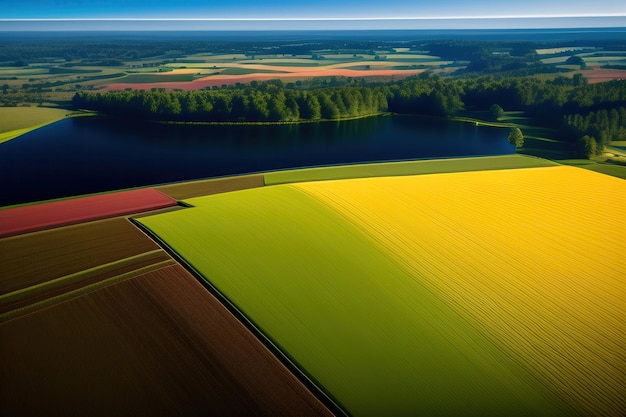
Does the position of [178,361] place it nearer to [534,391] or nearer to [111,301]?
[111,301]

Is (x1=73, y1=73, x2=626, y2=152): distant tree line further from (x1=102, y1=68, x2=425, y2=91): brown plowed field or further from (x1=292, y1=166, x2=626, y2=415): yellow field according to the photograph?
(x1=292, y1=166, x2=626, y2=415): yellow field

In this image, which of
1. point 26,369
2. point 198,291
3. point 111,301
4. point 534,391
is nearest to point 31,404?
point 26,369

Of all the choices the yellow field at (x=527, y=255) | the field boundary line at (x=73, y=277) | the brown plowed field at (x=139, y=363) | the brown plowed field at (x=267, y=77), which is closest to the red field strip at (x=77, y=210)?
the field boundary line at (x=73, y=277)

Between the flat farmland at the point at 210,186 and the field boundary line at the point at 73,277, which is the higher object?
the field boundary line at the point at 73,277

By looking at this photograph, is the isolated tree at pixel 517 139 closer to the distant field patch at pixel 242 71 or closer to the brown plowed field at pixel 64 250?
the brown plowed field at pixel 64 250

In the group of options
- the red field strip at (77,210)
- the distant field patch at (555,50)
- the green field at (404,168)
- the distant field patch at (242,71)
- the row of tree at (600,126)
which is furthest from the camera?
the distant field patch at (555,50)

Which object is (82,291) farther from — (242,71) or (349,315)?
(242,71)
